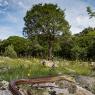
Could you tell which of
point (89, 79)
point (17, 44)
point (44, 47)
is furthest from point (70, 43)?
point (89, 79)

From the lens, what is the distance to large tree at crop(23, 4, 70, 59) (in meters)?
73.1

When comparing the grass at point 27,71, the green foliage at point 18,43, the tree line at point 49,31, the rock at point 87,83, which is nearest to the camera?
the rock at point 87,83

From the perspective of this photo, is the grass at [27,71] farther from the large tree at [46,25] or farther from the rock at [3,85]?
the large tree at [46,25]

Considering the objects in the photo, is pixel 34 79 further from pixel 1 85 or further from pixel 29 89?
pixel 1 85

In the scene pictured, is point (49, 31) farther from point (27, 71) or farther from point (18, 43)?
point (27, 71)

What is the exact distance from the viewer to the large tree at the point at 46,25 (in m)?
73.1

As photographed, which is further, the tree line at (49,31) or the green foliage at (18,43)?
the green foliage at (18,43)

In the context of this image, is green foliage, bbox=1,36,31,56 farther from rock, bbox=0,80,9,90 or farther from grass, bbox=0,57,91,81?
rock, bbox=0,80,9,90

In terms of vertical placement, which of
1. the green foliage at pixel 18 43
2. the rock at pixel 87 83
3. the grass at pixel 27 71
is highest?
the green foliage at pixel 18 43

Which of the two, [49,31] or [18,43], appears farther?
[18,43]

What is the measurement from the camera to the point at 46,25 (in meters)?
73.9

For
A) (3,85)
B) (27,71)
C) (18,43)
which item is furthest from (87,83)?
(18,43)

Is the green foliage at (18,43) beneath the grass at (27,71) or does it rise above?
above

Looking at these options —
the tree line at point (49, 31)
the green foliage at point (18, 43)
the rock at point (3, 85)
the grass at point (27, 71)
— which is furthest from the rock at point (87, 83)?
the green foliage at point (18, 43)
